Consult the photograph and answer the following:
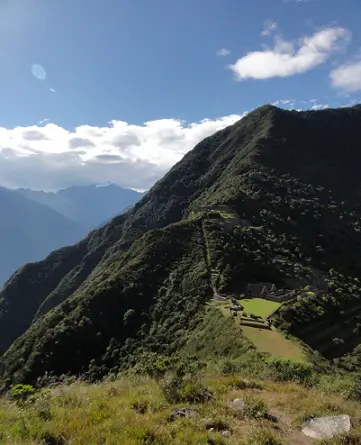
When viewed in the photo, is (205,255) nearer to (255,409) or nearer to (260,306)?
(260,306)

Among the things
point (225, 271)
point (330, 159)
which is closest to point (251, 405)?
point (225, 271)

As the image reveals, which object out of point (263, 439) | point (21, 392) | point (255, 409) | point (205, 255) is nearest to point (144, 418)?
point (263, 439)

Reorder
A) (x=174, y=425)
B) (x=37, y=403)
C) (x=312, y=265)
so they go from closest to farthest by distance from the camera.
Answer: (x=174, y=425), (x=37, y=403), (x=312, y=265)

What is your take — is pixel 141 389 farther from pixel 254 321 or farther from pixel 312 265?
pixel 312 265

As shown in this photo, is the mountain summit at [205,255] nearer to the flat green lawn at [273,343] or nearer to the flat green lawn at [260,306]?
the flat green lawn at [260,306]

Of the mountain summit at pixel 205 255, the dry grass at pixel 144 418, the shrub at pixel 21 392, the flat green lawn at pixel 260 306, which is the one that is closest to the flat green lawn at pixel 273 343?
the mountain summit at pixel 205 255

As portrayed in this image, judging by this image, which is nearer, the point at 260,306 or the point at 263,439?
the point at 263,439

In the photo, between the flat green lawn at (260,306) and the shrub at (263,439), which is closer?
the shrub at (263,439)
